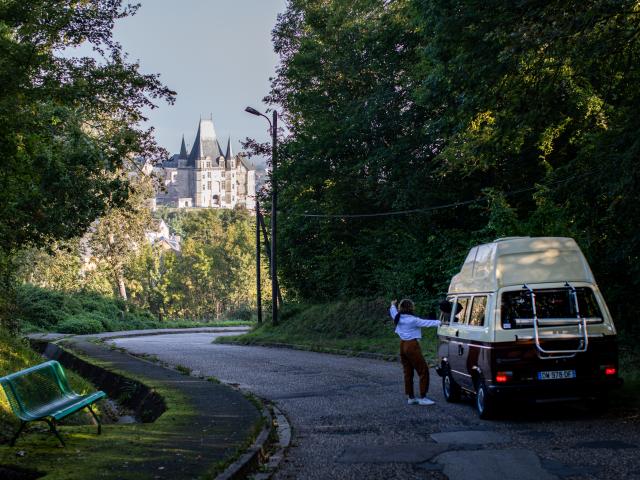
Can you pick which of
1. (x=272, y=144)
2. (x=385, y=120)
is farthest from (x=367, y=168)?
(x=272, y=144)

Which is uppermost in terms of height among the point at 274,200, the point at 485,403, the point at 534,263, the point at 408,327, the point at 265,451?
the point at 274,200

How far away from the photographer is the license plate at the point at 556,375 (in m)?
11.2

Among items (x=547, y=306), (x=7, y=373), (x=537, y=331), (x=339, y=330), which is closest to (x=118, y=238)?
(x=339, y=330)

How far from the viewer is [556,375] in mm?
11242

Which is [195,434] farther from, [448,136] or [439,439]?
[448,136]

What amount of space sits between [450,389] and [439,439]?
3.89 metres

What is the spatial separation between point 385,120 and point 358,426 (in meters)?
22.9

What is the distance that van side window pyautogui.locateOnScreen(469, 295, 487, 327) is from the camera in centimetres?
1219

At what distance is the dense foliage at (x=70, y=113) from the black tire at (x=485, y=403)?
30.6ft

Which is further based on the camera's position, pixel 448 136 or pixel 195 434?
pixel 448 136

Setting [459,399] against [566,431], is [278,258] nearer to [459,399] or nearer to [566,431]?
[459,399]

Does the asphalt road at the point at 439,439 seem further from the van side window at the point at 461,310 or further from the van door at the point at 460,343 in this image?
the van side window at the point at 461,310

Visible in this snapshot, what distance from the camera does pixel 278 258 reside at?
4434 centimetres

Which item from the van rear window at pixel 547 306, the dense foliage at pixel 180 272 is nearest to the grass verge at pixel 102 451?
the van rear window at pixel 547 306
